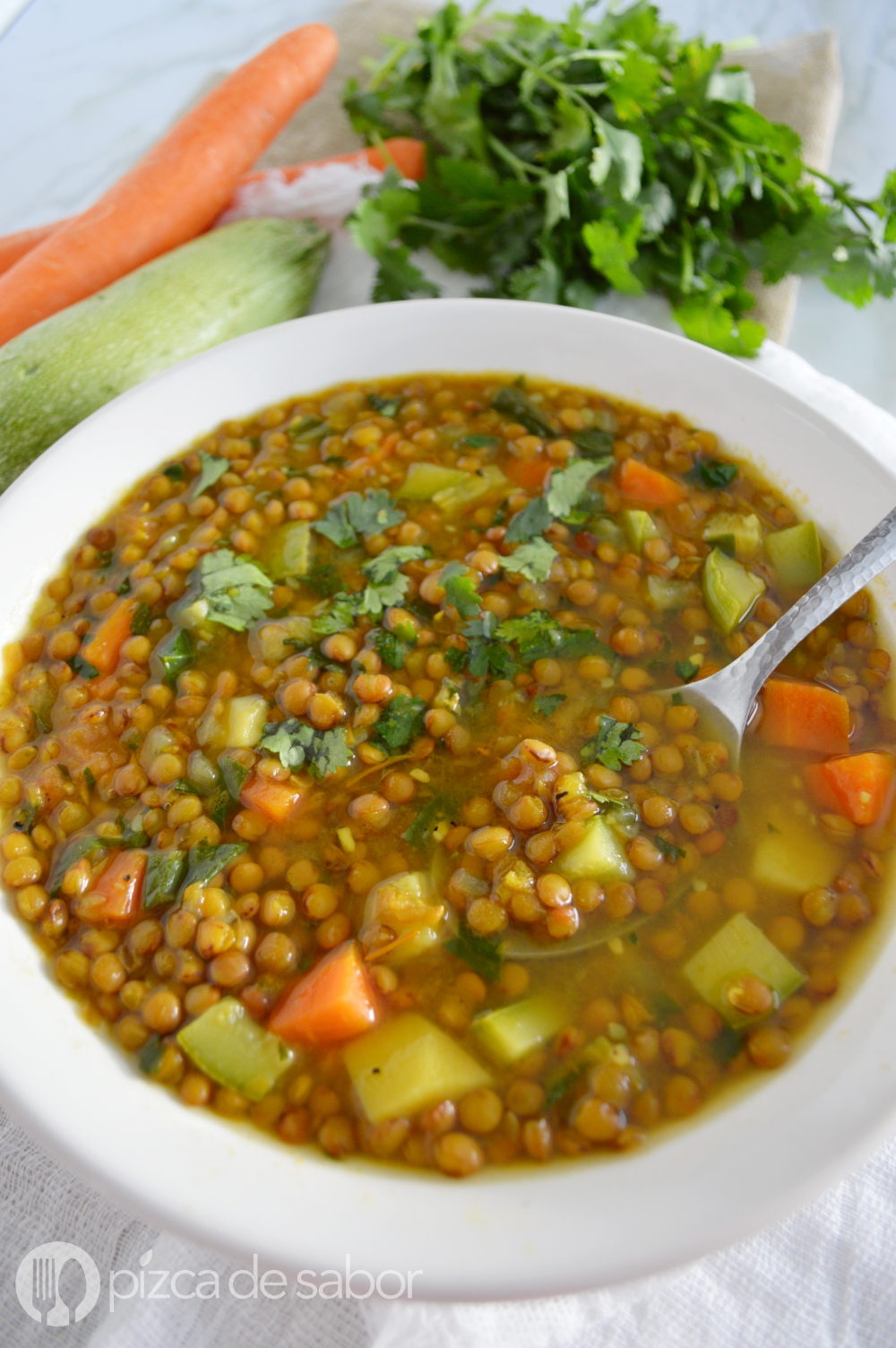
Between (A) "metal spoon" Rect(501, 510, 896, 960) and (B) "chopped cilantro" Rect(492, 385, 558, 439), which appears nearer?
(A) "metal spoon" Rect(501, 510, 896, 960)

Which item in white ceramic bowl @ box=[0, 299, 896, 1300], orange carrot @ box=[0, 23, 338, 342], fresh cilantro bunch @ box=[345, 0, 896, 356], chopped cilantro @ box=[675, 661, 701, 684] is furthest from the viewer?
orange carrot @ box=[0, 23, 338, 342]

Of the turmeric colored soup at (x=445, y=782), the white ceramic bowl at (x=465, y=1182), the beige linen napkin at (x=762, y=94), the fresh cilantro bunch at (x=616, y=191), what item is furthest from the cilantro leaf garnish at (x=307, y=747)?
the beige linen napkin at (x=762, y=94)

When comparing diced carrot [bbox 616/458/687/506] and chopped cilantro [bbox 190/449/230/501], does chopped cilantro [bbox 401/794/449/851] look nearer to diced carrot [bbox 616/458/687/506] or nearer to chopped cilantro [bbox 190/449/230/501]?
diced carrot [bbox 616/458/687/506]

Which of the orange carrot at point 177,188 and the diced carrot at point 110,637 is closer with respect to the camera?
the diced carrot at point 110,637

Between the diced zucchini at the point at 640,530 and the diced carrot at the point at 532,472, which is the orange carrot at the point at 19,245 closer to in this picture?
the diced carrot at the point at 532,472

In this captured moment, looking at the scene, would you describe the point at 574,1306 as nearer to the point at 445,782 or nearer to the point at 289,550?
the point at 445,782

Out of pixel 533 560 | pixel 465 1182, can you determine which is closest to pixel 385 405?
pixel 533 560

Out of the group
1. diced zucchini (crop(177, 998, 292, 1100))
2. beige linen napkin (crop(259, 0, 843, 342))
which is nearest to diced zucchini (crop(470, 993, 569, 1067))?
diced zucchini (crop(177, 998, 292, 1100))
